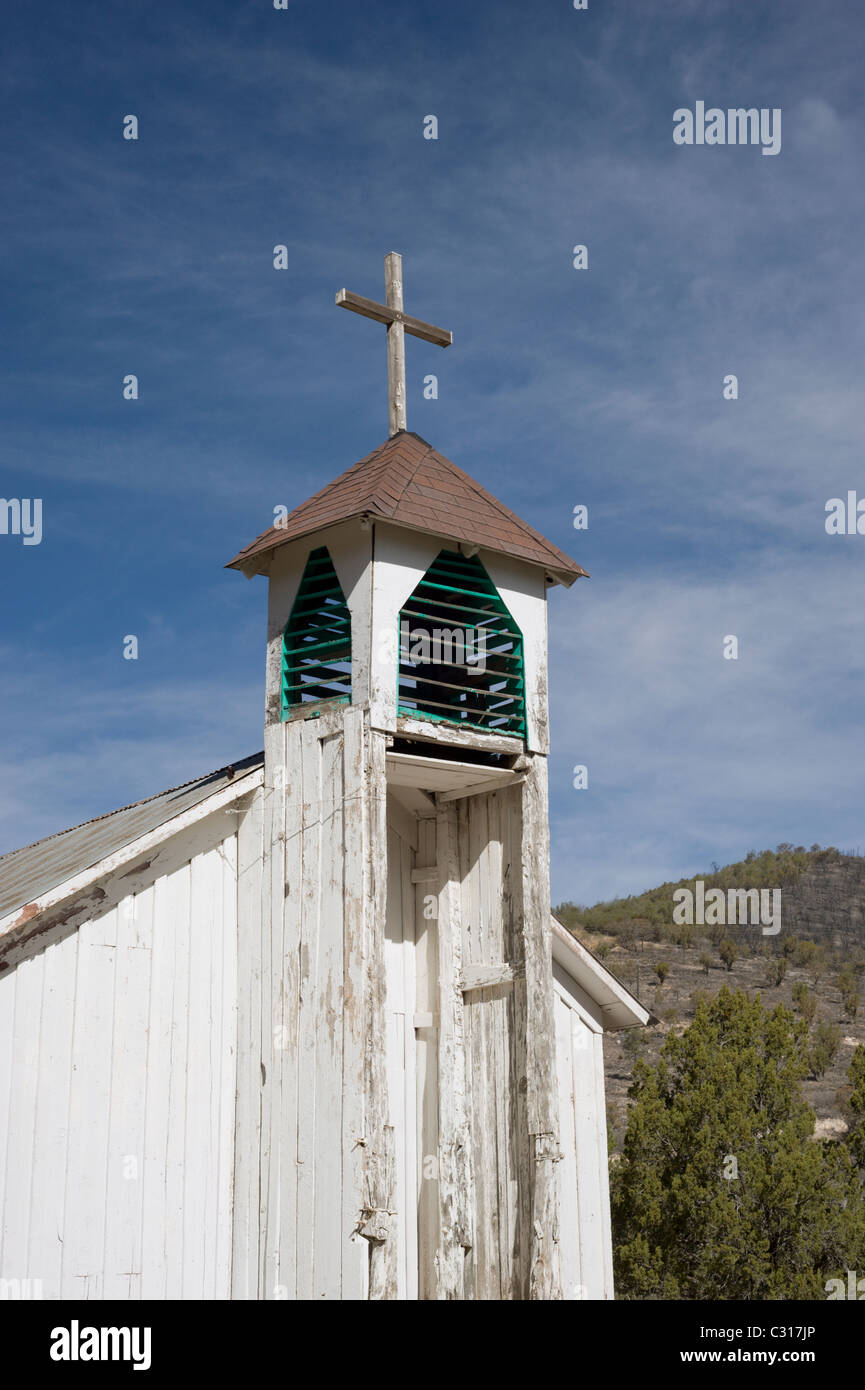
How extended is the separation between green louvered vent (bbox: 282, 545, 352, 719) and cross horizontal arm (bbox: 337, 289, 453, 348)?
2.62m

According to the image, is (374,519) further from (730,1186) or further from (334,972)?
(730,1186)

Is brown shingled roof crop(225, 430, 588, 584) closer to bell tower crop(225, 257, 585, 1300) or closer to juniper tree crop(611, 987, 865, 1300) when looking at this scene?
bell tower crop(225, 257, 585, 1300)

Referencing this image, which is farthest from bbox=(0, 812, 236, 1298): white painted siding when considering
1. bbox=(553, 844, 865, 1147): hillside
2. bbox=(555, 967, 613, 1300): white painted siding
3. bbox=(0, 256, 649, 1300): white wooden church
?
bbox=(553, 844, 865, 1147): hillside

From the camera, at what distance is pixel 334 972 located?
11.3 m

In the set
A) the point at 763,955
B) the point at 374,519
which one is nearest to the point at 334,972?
the point at 374,519

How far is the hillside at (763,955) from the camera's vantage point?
37.0 m

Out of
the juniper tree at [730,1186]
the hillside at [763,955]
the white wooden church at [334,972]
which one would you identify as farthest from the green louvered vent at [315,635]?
the hillside at [763,955]

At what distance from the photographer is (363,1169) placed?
35.0 feet

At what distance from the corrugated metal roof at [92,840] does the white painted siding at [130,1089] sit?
1.22 feet

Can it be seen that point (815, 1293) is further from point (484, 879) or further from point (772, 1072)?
point (484, 879)

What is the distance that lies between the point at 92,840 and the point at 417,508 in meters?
4.57

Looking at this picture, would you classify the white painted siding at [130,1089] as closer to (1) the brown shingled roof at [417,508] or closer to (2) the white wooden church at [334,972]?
(2) the white wooden church at [334,972]

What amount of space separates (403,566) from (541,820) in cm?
246
